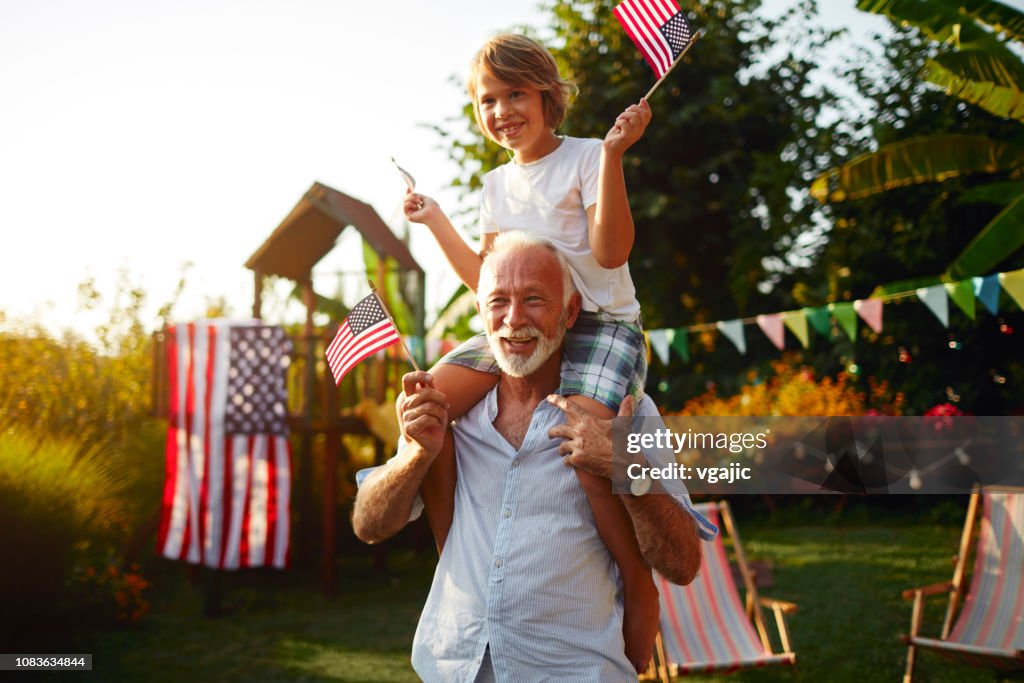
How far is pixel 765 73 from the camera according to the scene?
15.4 m

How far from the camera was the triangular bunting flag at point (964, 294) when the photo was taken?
797cm

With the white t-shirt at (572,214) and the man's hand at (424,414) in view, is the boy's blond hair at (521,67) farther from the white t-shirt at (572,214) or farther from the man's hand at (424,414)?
the man's hand at (424,414)

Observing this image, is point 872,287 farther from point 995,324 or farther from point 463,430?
point 463,430

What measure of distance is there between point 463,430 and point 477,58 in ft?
4.07

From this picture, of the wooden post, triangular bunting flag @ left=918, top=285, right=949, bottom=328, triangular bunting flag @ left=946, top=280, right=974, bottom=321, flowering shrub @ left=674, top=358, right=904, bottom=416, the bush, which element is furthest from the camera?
flowering shrub @ left=674, top=358, right=904, bottom=416

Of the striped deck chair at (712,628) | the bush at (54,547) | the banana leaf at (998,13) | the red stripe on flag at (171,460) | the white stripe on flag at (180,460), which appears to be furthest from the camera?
the banana leaf at (998,13)

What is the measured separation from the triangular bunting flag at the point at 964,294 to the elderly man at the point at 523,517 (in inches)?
249

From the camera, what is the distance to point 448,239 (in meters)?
3.07

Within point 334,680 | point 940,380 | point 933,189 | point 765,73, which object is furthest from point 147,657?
point 765,73

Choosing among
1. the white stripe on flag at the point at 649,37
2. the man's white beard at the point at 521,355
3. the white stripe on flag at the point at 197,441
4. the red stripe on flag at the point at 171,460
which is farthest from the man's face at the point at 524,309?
the red stripe on flag at the point at 171,460

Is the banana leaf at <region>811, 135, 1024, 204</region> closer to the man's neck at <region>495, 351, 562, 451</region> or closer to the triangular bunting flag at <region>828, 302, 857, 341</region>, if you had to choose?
the triangular bunting flag at <region>828, 302, 857, 341</region>

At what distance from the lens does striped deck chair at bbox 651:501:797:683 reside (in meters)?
6.33

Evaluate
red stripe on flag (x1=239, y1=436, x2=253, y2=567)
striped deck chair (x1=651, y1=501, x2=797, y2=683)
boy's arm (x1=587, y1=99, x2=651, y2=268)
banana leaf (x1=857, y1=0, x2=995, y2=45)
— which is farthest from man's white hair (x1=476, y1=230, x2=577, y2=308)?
banana leaf (x1=857, y1=0, x2=995, y2=45)

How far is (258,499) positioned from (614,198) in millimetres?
7211
